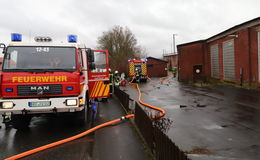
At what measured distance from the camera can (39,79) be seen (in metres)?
5.63

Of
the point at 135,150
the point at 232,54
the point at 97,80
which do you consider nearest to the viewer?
the point at 135,150

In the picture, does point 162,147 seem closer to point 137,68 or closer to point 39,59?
point 39,59

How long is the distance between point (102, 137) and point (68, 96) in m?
1.45

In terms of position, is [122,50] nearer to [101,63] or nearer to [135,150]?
[101,63]

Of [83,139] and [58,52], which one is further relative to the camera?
[58,52]

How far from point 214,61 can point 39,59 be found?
21.6m

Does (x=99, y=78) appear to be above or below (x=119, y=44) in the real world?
below

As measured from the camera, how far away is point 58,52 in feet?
20.4

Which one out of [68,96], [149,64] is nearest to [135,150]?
[68,96]

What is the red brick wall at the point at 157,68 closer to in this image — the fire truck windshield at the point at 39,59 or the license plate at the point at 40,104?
the fire truck windshield at the point at 39,59

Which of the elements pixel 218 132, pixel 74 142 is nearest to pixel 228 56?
pixel 218 132

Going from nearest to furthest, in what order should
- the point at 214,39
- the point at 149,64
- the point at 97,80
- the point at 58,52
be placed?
the point at 58,52, the point at 97,80, the point at 214,39, the point at 149,64

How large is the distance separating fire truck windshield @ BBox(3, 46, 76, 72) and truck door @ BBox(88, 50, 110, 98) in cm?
236

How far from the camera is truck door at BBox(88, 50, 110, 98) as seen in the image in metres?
8.98
